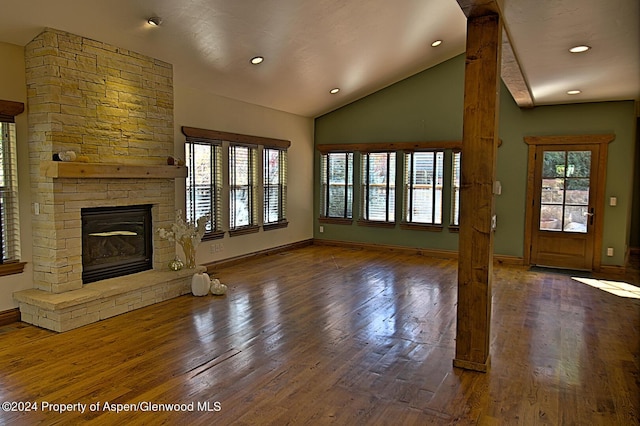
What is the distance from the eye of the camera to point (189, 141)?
6.14m

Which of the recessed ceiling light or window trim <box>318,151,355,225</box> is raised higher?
the recessed ceiling light

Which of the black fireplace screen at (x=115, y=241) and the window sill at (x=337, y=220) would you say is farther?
the window sill at (x=337, y=220)

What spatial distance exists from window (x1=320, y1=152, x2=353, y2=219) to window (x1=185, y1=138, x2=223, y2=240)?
2865mm

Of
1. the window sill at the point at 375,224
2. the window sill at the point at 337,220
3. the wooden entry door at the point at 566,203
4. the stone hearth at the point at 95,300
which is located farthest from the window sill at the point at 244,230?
the wooden entry door at the point at 566,203

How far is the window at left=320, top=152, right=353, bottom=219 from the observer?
8.81m

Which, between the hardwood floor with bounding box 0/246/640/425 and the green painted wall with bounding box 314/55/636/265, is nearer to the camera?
the hardwood floor with bounding box 0/246/640/425

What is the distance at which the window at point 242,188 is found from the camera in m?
6.95

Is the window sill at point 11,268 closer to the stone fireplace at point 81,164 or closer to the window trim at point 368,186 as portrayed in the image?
the stone fireplace at point 81,164

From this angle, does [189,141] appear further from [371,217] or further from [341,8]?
[371,217]

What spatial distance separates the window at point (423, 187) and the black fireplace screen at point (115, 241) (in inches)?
182

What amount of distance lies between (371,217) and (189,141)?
3.89 metres

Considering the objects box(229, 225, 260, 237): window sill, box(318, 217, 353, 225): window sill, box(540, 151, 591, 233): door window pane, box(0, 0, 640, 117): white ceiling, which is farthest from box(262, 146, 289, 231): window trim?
box(540, 151, 591, 233): door window pane

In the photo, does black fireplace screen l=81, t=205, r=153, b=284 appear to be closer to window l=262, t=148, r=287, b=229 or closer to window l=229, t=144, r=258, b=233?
window l=229, t=144, r=258, b=233

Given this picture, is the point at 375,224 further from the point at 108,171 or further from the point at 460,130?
the point at 108,171
